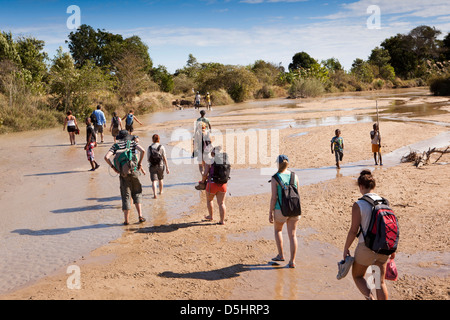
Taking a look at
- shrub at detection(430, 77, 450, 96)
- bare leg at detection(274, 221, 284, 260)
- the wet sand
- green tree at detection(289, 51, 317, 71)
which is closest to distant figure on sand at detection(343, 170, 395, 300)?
the wet sand

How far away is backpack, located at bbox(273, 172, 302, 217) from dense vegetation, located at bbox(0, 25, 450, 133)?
83.2 feet

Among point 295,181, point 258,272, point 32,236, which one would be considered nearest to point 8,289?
point 32,236

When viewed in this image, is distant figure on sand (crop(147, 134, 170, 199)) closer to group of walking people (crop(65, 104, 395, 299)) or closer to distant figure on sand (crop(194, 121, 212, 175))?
group of walking people (crop(65, 104, 395, 299))

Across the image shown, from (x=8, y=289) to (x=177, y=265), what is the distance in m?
2.53

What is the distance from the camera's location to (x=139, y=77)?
44688 millimetres

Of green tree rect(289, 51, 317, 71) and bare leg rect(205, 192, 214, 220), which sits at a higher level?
green tree rect(289, 51, 317, 71)

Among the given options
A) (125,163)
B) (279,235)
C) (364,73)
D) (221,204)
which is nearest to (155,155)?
(125,163)

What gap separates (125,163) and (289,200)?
3768 millimetres

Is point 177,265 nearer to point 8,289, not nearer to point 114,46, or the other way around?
point 8,289

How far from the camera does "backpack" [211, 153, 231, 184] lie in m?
7.86

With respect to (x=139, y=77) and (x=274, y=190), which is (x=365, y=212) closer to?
(x=274, y=190)

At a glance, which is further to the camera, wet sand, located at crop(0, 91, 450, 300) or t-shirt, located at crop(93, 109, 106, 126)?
t-shirt, located at crop(93, 109, 106, 126)

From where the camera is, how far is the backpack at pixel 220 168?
7.86m

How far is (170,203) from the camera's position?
1023 centimetres
